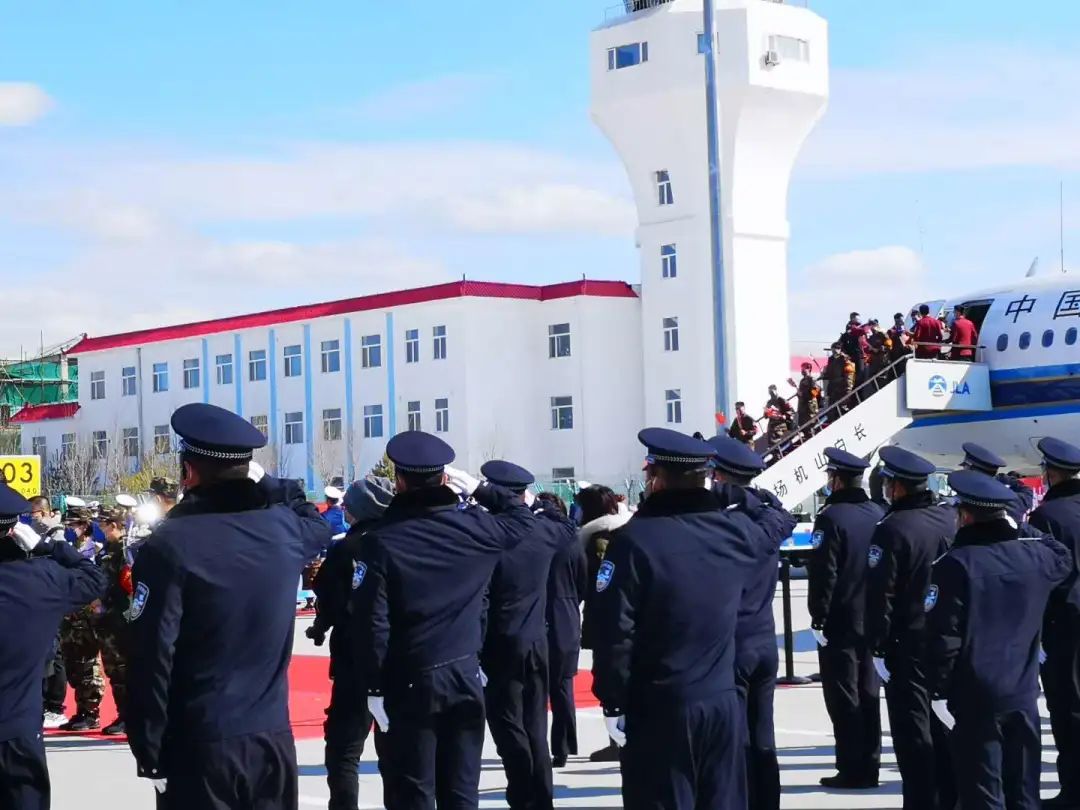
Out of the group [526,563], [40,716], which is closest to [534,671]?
[526,563]

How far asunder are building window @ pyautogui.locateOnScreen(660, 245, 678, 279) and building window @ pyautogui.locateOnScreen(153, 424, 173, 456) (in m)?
20.9

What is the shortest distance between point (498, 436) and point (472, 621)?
2053 inches

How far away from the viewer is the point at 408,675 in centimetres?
686

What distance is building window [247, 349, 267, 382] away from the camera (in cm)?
6444

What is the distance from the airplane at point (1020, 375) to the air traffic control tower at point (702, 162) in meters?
27.0

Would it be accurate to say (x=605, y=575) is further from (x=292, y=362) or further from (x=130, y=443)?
(x=130, y=443)

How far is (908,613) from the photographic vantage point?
30.0 ft

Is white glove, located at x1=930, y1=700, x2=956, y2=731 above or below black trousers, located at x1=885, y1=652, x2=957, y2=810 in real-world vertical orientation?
above

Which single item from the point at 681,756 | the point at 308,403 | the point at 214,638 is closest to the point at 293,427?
the point at 308,403

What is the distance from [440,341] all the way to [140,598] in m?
53.8

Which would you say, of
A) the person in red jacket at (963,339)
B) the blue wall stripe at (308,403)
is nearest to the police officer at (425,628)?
the person in red jacket at (963,339)

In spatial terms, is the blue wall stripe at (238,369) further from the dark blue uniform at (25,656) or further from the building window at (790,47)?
the dark blue uniform at (25,656)

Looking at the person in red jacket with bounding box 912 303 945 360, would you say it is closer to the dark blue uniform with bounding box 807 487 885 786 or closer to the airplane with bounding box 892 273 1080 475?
the airplane with bounding box 892 273 1080 475

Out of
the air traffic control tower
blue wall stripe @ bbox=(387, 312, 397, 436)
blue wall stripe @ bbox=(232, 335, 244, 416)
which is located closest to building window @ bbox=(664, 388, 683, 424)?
the air traffic control tower
